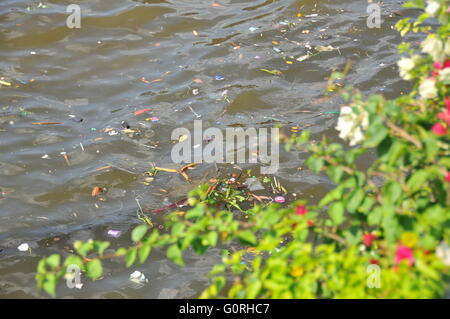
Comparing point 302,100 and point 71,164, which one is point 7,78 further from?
point 302,100

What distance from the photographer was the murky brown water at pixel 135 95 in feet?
12.5

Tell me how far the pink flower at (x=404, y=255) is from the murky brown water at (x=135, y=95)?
1.80 meters

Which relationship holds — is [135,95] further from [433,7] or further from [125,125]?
[433,7]

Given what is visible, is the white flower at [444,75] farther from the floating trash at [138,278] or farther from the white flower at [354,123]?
the floating trash at [138,278]

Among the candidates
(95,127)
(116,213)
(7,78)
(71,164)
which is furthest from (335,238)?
(7,78)

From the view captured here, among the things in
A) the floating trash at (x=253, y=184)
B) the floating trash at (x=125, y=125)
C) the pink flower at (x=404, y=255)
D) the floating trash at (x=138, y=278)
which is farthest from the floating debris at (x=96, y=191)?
the pink flower at (x=404, y=255)

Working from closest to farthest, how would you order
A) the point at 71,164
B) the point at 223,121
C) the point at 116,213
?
the point at 116,213 < the point at 71,164 < the point at 223,121

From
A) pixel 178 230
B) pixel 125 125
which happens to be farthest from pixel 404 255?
pixel 125 125

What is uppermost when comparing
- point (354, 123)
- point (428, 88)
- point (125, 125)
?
point (428, 88)

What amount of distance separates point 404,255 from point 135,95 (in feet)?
13.1

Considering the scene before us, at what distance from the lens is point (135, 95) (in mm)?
5344

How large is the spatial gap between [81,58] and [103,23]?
72cm
